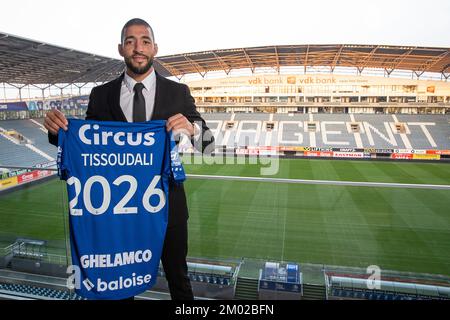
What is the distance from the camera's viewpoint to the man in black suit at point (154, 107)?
1.66 m

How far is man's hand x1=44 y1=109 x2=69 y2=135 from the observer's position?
62.1 inches

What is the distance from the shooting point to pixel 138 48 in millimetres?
1617

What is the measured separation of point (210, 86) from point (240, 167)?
16.5 m

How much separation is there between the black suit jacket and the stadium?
0.70m

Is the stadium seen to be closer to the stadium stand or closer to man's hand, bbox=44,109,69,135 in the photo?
the stadium stand

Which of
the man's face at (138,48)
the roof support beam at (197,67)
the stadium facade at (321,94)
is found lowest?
the man's face at (138,48)

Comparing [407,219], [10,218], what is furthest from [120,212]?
[10,218]

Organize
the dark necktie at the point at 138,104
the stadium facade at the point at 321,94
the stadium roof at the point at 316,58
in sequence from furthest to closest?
the stadium facade at the point at 321,94, the stadium roof at the point at 316,58, the dark necktie at the point at 138,104

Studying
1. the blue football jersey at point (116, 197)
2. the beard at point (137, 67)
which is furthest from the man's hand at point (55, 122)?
the beard at point (137, 67)

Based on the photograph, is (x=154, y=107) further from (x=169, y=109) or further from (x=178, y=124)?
(x=178, y=124)

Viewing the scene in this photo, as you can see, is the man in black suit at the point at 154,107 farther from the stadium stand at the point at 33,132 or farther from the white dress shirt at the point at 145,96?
the stadium stand at the point at 33,132

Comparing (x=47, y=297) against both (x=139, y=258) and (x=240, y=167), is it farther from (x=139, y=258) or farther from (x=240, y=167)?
(x=240, y=167)

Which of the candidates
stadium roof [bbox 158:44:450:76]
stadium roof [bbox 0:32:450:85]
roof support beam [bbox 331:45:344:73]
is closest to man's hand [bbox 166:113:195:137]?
stadium roof [bbox 0:32:450:85]

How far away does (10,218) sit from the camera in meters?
6.45
